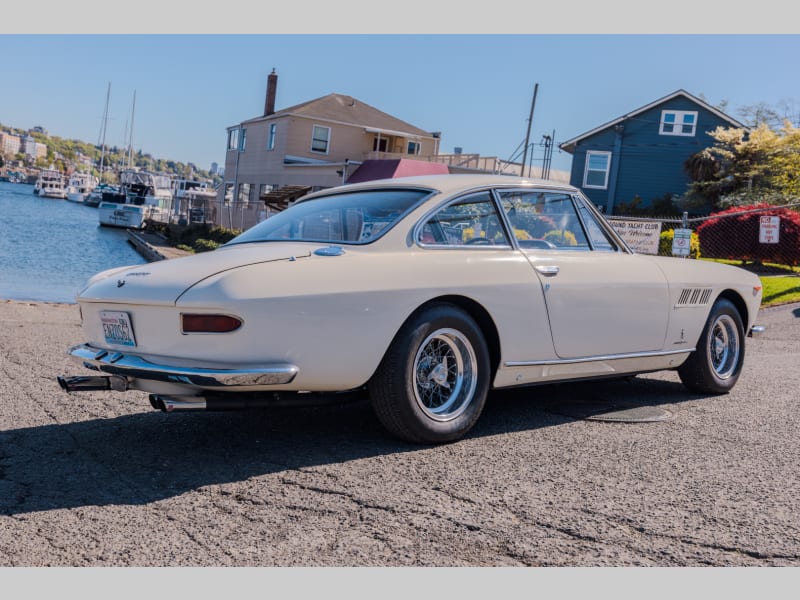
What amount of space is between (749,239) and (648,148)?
59.1 feet

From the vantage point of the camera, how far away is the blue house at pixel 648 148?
35.4 m

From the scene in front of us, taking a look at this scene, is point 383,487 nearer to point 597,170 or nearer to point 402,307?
point 402,307

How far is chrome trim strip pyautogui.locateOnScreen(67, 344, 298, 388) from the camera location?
147 inches

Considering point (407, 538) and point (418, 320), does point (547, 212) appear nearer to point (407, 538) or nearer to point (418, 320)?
point (418, 320)

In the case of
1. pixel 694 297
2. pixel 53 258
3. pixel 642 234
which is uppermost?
pixel 642 234

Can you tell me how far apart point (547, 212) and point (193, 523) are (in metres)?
3.28

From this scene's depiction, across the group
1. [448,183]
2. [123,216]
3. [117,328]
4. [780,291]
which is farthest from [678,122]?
[123,216]

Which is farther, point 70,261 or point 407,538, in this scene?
point 70,261

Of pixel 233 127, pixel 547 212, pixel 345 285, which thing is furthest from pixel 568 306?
pixel 233 127

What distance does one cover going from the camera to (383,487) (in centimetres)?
377

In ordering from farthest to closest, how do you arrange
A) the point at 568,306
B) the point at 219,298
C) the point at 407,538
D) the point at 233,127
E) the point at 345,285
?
1. the point at 233,127
2. the point at 568,306
3. the point at 345,285
4. the point at 219,298
5. the point at 407,538

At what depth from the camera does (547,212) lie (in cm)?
553

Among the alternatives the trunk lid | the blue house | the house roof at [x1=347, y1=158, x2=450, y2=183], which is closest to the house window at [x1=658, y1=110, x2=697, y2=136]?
the blue house

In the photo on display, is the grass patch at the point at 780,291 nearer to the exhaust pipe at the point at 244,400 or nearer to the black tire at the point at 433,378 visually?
the black tire at the point at 433,378
